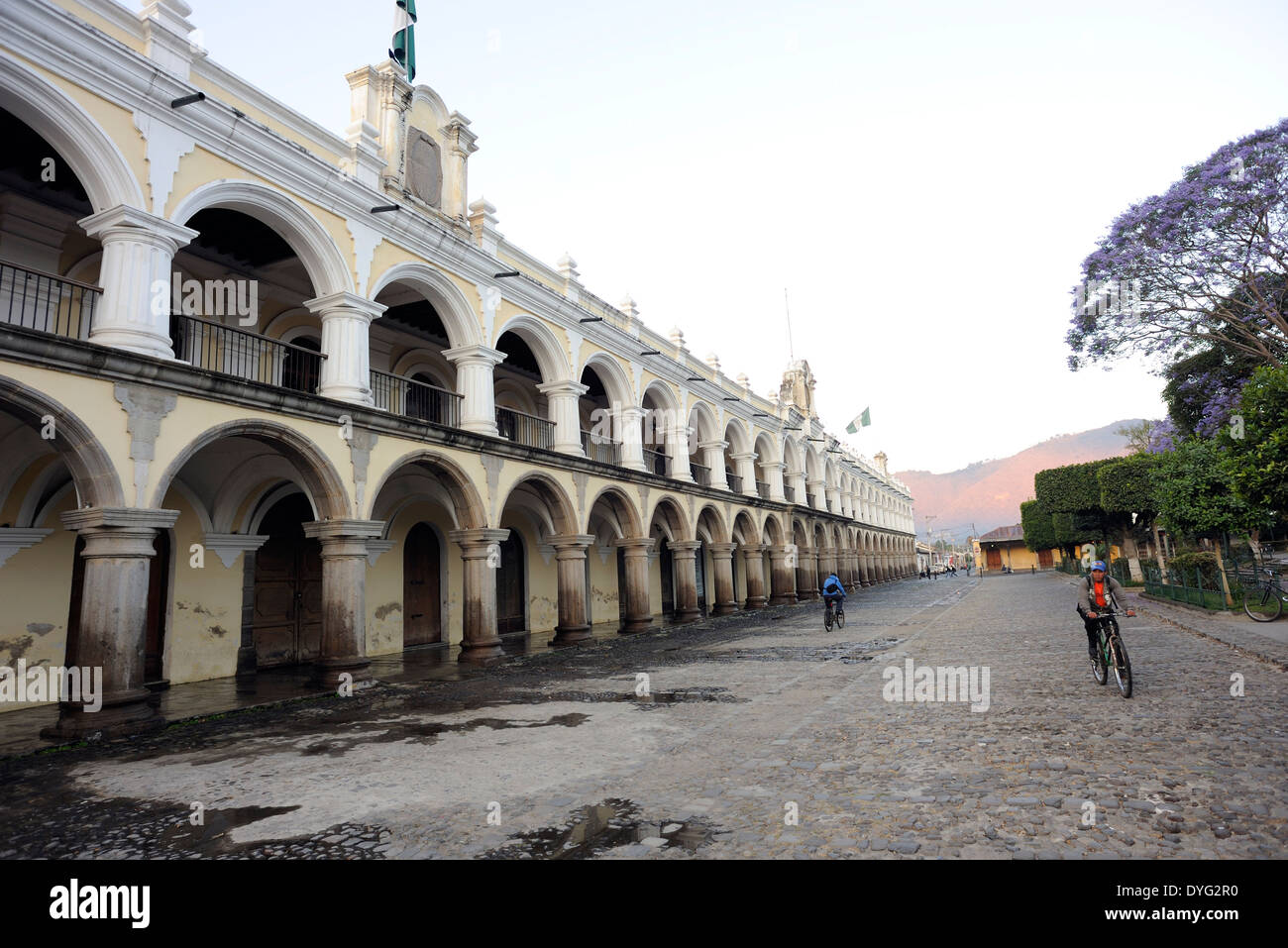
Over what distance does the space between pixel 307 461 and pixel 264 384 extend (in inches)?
53.9

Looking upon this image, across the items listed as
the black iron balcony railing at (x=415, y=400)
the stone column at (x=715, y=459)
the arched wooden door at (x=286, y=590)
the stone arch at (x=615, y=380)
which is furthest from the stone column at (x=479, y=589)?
the stone column at (x=715, y=459)

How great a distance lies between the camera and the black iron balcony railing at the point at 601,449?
1916 centimetres

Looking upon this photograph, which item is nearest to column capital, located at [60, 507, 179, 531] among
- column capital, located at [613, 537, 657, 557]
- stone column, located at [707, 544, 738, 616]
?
column capital, located at [613, 537, 657, 557]

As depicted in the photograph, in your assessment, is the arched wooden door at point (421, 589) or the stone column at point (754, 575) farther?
the stone column at point (754, 575)

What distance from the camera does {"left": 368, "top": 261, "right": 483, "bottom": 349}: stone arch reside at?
500 inches

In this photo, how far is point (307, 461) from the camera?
34.0 ft

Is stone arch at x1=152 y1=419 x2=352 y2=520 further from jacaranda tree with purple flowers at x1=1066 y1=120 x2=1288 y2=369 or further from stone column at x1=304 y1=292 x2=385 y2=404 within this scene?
jacaranda tree with purple flowers at x1=1066 y1=120 x2=1288 y2=369

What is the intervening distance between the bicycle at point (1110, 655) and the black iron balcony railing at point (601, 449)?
42.3ft

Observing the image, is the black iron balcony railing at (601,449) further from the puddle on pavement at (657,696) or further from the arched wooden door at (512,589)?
the puddle on pavement at (657,696)

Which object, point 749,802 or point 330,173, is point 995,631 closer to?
point 749,802

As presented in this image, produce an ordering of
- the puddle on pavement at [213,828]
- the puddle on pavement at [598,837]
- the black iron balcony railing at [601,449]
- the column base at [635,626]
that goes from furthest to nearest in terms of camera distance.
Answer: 1. the black iron balcony railing at [601,449]
2. the column base at [635,626]
3. the puddle on pavement at [213,828]
4. the puddle on pavement at [598,837]

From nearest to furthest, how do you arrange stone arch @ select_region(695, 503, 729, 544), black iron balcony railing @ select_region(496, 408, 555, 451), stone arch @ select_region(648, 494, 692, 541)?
1. black iron balcony railing @ select_region(496, 408, 555, 451)
2. stone arch @ select_region(648, 494, 692, 541)
3. stone arch @ select_region(695, 503, 729, 544)

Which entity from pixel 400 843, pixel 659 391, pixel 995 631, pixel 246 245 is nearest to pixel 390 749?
pixel 400 843

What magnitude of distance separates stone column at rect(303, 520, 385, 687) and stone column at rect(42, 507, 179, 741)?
2.65 meters
